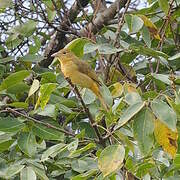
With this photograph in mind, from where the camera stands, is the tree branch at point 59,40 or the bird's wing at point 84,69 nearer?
the bird's wing at point 84,69

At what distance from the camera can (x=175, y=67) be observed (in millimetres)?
2059

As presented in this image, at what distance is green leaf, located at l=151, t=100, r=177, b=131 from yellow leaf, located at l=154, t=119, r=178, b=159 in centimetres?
8

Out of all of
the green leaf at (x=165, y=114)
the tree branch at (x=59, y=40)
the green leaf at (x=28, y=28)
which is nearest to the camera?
the green leaf at (x=165, y=114)

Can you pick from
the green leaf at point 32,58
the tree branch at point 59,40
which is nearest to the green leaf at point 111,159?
the green leaf at point 32,58

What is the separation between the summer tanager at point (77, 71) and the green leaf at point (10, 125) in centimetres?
25

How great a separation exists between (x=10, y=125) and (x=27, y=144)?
0.08 meters

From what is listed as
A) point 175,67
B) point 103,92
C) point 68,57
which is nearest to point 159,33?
point 175,67

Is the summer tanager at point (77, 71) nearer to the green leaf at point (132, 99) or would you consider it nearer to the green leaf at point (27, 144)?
the green leaf at point (27, 144)

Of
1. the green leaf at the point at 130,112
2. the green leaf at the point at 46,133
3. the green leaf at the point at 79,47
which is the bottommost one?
the green leaf at the point at 46,133

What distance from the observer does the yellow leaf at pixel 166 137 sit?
50.9 inches

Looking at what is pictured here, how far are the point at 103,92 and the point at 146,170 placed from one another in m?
0.30

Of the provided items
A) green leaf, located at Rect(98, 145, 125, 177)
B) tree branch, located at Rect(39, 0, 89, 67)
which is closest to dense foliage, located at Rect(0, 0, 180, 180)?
green leaf, located at Rect(98, 145, 125, 177)

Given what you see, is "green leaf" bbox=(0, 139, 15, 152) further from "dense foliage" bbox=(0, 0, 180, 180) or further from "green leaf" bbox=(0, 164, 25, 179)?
"green leaf" bbox=(0, 164, 25, 179)

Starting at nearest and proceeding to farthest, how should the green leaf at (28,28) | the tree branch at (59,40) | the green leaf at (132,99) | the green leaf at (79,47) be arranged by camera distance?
the green leaf at (132,99)
the green leaf at (79,47)
the green leaf at (28,28)
the tree branch at (59,40)
